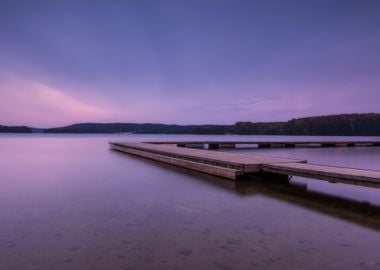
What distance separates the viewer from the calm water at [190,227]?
386cm

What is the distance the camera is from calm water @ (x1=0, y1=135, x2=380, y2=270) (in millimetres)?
3859

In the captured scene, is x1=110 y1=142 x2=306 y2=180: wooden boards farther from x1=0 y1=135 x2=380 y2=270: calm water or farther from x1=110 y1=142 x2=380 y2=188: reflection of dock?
x1=0 y1=135 x2=380 y2=270: calm water

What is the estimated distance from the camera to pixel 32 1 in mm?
14617

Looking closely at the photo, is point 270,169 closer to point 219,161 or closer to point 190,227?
point 219,161

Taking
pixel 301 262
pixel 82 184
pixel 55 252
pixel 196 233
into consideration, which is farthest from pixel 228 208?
pixel 82 184

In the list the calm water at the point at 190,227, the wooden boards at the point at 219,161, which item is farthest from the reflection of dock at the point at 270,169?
the calm water at the point at 190,227

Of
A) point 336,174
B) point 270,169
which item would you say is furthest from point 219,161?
point 336,174

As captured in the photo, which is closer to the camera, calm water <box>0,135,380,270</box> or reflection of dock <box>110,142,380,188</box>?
calm water <box>0,135,380,270</box>

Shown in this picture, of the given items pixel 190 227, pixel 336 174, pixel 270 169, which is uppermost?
pixel 336 174

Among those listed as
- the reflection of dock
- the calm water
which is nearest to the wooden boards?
the reflection of dock

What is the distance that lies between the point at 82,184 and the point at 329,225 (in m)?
7.72

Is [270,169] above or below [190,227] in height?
above

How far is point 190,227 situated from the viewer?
17.3 ft

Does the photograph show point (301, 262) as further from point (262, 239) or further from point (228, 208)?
point (228, 208)
